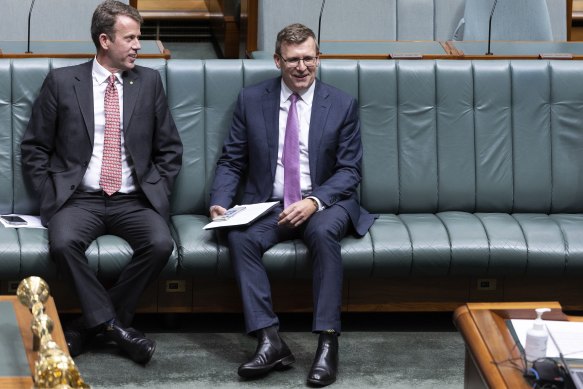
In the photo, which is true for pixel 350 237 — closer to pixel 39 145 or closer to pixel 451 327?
pixel 451 327

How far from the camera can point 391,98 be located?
339 centimetres

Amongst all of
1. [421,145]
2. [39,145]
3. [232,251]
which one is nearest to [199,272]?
[232,251]

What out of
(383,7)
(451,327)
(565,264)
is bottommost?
(451,327)

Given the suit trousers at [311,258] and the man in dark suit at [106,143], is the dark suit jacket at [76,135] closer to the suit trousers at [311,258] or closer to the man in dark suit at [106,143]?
the man in dark suit at [106,143]

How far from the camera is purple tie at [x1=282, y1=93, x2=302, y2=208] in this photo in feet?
10.3

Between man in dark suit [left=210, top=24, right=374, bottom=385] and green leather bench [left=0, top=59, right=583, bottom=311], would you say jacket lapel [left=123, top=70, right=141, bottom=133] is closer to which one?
green leather bench [left=0, top=59, right=583, bottom=311]

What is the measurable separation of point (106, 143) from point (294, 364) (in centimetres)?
73

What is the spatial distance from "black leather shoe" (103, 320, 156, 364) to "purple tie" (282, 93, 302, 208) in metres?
0.52

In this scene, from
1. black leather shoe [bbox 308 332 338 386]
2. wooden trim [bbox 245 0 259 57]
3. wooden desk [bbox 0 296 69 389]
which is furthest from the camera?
wooden trim [bbox 245 0 259 57]

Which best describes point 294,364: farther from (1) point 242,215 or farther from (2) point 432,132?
(2) point 432,132

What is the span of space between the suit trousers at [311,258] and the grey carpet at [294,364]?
125 millimetres

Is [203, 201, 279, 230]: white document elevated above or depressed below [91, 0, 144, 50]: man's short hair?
below

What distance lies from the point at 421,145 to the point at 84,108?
0.93 m

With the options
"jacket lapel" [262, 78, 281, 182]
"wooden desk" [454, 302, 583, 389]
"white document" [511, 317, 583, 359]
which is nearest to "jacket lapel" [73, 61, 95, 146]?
"jacket lapel" [262, 78, 281, 182]
